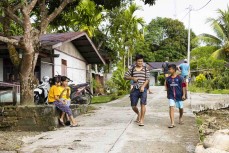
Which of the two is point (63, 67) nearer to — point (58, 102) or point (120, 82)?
point (120, 82)

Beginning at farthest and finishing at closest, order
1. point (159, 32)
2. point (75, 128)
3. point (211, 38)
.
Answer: point (159, 32), point (211, 38), point (75, 128)

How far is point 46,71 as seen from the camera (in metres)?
14.1

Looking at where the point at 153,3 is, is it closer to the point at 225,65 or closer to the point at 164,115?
the point at 164,115

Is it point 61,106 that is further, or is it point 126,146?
point 61,106

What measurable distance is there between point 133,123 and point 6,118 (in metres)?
3.02

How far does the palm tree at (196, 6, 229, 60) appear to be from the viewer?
91.1ft

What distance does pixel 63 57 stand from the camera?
15602 mm

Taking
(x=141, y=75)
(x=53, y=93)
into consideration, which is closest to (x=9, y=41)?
(x=53, y=93)

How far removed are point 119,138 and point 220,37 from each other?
24.6 m

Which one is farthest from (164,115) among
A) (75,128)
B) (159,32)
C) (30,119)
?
(159,32)

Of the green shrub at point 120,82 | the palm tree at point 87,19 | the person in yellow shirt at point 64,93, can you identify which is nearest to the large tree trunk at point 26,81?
the person in yellow shirt at point 64,93

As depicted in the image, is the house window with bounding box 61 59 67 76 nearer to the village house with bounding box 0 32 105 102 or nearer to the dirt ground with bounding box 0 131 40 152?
the village house with bounding box 0 32 105 102

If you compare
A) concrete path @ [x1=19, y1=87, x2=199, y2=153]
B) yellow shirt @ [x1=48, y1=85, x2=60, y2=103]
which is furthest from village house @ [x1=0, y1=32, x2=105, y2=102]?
concrete path @ [x1=19, y1=87, x2=199, y2=153]

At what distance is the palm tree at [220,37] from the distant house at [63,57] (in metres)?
12.6
